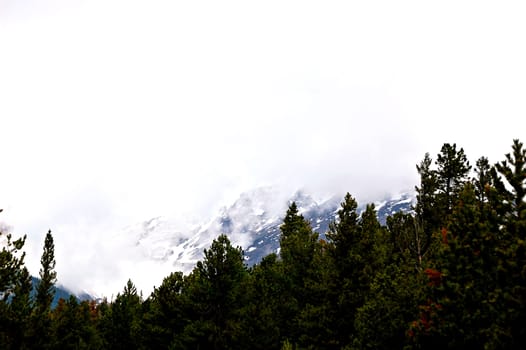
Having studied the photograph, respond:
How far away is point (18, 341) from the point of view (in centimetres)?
2712

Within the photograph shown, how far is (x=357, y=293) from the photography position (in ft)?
95.6

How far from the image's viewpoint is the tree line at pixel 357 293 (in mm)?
17141

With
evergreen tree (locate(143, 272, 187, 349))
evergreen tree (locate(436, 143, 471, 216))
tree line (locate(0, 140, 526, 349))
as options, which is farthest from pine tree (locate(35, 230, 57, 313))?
evergreen tree (locate(436, 143, 471, 216))

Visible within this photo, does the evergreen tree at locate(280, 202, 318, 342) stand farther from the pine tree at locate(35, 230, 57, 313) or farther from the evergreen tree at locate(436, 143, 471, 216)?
the pine tree at locate(35, 230, 57, 313)

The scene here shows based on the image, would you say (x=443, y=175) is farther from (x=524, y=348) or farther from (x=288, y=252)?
(x=524, y=348)

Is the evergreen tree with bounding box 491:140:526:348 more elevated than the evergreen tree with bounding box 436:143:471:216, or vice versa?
the evergreen tree with bounding box 436:143:471:216

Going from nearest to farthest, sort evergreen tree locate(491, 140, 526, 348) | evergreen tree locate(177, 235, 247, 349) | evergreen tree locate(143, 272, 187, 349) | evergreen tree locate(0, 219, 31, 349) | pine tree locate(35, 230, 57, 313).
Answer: evergreen tree locate(491, 140, 526, 348), evergreen tree locate(0, 219, 31, 349), evergreen tree locate(177, 235, 247, 349), evergreen tree locate(143, 272, 187, 349), pine tree locate(35, 230, 57, 313)

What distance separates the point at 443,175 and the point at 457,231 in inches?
1263

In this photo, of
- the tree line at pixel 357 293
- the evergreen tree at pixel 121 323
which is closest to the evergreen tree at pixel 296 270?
the tree line at pixel 357 293

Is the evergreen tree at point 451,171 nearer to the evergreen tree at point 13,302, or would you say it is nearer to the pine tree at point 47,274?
the evergreen tree at point 13,302

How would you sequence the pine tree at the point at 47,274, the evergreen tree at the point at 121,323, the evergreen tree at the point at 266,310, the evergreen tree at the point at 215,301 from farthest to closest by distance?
the pine tree at the point at 47,274, the evergreen tree at the point at 121,323, the evergreen tree at the point at 215,301, the evergreen tree at the point at 266,310

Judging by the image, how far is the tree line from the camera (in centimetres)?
1714

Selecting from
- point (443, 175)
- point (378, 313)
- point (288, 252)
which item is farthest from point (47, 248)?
point (378, 313)

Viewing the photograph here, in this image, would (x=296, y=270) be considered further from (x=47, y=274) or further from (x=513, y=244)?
(x=47, y=274)
